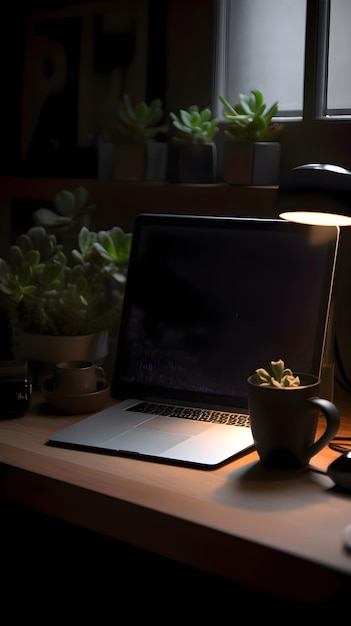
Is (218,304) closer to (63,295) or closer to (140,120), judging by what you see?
(63,295)

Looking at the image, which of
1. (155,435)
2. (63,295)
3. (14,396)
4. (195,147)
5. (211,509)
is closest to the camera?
(211,509)

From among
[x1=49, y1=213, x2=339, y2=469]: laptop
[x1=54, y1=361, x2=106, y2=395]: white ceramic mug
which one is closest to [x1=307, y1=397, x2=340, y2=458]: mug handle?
[x1=49, y1=213, x2=339, y2=469]: laptop

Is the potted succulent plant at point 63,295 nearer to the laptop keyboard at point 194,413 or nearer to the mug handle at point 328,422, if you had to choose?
the laptop keyboard at point 194,413

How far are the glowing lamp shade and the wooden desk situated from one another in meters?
0.38

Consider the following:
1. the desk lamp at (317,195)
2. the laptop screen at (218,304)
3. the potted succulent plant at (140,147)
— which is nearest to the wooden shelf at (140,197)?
the potted succulent plant at (140,147)

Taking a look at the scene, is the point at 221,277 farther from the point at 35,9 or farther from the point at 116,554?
the point at 35,9

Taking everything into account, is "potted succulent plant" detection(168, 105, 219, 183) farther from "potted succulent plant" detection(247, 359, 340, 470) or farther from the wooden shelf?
"potted succulent plant" detection(247, 359, 340, 470)

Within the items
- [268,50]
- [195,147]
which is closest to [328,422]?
[195,147]

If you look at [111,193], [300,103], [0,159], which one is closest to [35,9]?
[0,159]

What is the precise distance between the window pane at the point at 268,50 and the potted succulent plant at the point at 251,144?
0.54ft

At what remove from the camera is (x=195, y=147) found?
1.70 metres

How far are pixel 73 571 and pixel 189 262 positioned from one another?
70 cm

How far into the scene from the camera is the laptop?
1.34 meters

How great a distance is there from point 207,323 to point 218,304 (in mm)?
40
